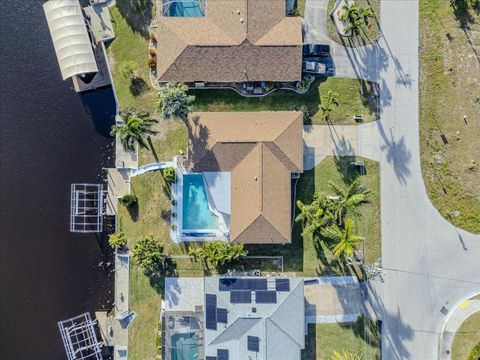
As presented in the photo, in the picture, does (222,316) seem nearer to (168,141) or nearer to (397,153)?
(168,141)

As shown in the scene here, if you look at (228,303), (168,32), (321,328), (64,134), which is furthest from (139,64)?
(321,328)

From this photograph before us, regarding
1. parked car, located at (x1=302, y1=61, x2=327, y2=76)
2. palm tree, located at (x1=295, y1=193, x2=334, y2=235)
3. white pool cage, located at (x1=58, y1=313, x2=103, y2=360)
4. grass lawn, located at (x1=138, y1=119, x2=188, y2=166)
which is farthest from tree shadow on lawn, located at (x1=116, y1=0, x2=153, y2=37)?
white pool cage, located at (x1=58, y1=313, x2=103, y2=360)

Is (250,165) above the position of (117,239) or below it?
above

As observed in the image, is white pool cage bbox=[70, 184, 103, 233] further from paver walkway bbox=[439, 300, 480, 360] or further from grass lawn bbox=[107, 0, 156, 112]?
paver walkway bbox=[439, 300, 480, 360]

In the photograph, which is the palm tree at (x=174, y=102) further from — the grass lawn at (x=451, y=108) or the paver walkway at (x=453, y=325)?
the paver walkway at (x=453, y=325)

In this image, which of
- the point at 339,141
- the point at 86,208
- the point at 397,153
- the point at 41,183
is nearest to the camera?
the point at 397,153

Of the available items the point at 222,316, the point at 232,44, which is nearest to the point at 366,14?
the point at 232,44

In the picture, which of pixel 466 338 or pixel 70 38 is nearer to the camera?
pixel 466 338
